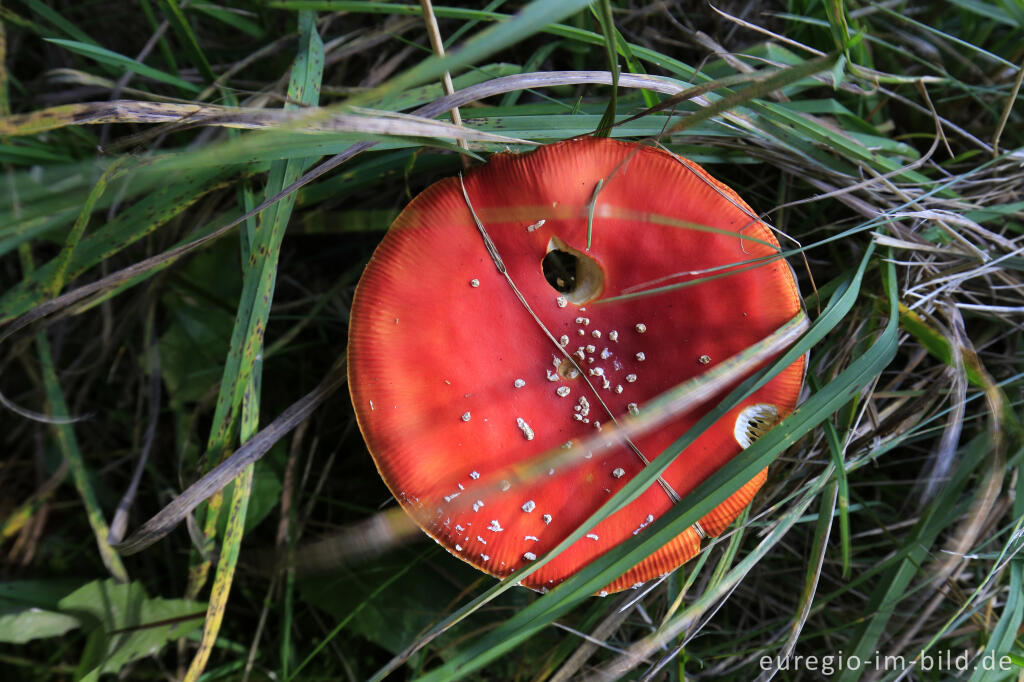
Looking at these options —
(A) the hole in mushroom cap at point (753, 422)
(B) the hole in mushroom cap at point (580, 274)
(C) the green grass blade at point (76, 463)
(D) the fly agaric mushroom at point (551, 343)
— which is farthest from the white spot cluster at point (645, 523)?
(C) the green grass blade at point (76, 463)

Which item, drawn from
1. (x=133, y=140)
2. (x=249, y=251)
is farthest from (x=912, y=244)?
(x=133, y=140)

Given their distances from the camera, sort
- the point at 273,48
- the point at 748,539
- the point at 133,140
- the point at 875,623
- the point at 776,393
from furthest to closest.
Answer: the point at 273,48 → the point at 748,539 → the point at 875,623 → the point at 776,393 → the point at 133,140

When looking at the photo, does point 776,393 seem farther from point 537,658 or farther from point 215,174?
point 215,174

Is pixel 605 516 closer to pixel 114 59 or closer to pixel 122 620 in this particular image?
pixel 122 620

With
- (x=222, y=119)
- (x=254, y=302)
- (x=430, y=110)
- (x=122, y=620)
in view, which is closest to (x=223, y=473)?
(x=254, y=302)

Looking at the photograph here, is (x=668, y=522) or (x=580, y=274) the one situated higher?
(x=580, y=274)

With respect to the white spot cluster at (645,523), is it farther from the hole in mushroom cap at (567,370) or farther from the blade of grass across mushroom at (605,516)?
the hole in mushroom cap at (567,370)
